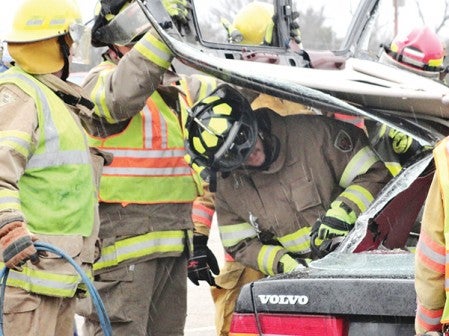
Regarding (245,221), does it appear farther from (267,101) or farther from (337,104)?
(337,104)

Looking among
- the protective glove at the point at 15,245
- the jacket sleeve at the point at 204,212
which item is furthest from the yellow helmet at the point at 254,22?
the protective glove at the point at 15,245

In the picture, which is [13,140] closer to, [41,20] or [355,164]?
[41,20]

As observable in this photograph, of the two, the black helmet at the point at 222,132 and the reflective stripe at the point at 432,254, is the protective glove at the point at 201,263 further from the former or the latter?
the reflective stripe at the point at 432,254

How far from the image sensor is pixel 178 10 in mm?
5230

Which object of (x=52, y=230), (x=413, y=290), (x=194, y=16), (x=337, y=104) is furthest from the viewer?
(x=194, y=16)

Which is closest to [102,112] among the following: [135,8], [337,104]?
[135,8]

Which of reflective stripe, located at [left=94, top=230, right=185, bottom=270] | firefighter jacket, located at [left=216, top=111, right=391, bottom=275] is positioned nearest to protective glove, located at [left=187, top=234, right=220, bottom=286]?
reflective stripe, located at [left=94, top=230, right=185, bottom=270]

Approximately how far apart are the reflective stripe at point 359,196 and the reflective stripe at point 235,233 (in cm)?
50

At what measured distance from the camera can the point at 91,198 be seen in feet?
16.5

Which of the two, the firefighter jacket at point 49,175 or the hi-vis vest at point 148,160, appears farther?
the hi-vis vest at point 148,160

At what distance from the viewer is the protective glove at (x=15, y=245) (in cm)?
444

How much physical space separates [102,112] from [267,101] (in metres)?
0.80

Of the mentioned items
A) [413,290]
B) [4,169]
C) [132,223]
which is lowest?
[132,223]

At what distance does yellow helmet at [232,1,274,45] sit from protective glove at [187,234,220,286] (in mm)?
1108
